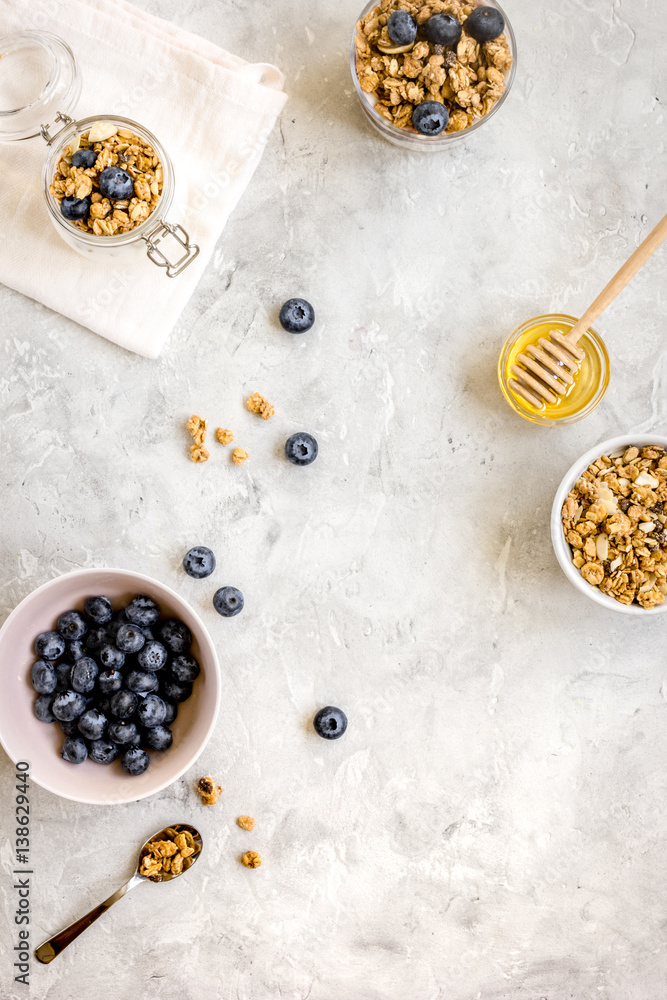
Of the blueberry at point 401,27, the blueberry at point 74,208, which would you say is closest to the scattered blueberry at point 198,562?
the blueberry at point 74,208

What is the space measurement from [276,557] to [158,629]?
0.25 m

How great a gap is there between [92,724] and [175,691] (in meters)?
0.14

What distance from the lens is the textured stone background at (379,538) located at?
130 cm

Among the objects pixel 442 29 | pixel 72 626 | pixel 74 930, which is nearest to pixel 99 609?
pixel 72 626

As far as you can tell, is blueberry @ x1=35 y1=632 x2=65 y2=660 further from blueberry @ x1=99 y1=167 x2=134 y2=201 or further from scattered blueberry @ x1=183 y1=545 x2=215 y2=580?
blueberry @ x1=99 y1=167 x2=134 y2=201

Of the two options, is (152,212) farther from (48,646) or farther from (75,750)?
(75,750)

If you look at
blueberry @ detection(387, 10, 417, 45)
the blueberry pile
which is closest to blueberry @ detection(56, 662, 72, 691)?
the blueberry pile

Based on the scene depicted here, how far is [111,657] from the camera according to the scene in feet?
3.71

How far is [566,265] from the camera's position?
133cm

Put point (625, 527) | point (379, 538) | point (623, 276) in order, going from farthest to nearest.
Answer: point (379, 538) < point (625, 527) < point (623, 276)

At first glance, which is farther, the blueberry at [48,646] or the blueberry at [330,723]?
the blueberry at [330,723]

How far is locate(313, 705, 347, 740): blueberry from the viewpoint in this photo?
4.16 ft

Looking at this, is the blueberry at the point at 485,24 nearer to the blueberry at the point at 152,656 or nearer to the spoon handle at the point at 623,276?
the spoon handle at the point at 623,276

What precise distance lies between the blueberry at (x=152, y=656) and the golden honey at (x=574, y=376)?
0.76 m
